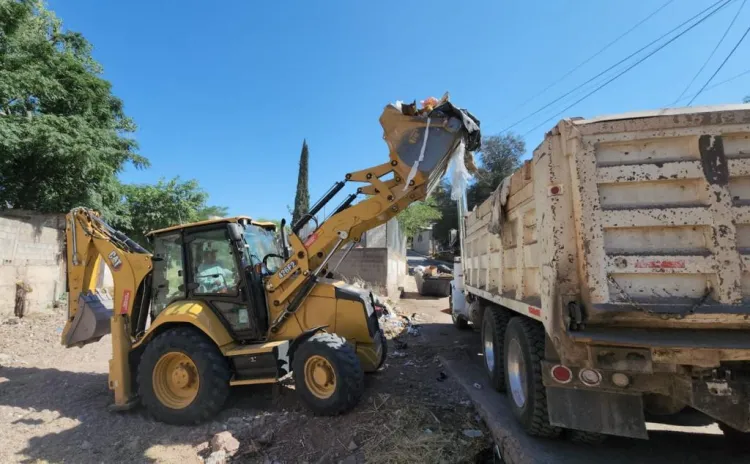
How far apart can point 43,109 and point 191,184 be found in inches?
248

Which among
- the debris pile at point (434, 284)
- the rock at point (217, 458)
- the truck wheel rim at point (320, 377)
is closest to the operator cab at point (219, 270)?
the truck wheel rim at point (320, 377)

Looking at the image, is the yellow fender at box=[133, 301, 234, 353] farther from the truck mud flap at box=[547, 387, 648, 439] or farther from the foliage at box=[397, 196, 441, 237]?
the foliage at box=[397, 196, 441, 237]

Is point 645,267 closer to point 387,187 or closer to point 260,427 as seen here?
point 387,187

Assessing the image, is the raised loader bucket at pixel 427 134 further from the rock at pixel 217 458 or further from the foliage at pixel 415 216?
the foliage at pixel 415 216

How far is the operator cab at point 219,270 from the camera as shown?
4348mm

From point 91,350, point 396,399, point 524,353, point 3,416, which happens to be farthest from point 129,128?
point 524,353

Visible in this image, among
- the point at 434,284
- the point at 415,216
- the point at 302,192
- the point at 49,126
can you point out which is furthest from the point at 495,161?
the point at 49,126

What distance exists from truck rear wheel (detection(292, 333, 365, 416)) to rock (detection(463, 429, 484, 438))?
3.47 feet

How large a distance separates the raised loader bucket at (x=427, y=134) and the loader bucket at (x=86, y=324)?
4087mm

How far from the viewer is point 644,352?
238 centimetres

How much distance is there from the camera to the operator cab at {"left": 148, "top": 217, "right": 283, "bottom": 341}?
4.35 meters

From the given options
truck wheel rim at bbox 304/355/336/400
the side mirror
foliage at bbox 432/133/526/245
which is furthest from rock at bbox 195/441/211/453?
foliage at bbox 432/133/526/245

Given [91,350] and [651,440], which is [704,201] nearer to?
[651,440]

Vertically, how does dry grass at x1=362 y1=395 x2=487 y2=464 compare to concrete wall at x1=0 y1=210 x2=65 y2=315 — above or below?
below
